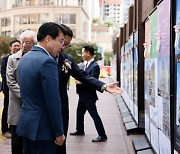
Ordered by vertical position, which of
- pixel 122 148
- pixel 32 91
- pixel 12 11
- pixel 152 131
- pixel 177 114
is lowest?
pixel 122 148

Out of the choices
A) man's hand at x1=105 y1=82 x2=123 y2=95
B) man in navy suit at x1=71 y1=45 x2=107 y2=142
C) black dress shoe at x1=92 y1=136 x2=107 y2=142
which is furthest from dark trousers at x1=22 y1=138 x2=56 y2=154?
black dress shoe at x1=92 y1=136 x2=107 y2=142

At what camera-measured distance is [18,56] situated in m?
5.53

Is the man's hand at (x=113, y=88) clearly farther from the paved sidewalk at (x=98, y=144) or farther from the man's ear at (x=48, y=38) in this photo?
the paved sidewalk at (x=98, y=144)

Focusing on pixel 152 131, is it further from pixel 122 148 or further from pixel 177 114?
pixel 177 114

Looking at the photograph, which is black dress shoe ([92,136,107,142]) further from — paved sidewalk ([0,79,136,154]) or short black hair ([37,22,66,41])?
short black hair ([37,22,66,41])

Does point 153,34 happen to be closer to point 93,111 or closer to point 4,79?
point 93,111

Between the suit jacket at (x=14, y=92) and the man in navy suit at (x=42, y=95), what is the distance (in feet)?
4.70

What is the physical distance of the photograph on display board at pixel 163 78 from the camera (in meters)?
4.95

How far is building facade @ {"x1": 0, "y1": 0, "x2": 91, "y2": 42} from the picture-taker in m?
86.9

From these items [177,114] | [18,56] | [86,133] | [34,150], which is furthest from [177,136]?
[86,133]

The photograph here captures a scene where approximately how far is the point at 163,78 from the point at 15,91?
1849 mm

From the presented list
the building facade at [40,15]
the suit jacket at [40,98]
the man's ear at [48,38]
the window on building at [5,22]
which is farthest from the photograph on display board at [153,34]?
the window on building at [5,22]

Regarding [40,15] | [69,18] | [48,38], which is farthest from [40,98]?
[40,15]

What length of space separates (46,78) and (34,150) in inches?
27.0
